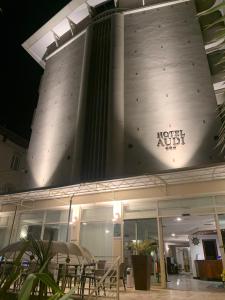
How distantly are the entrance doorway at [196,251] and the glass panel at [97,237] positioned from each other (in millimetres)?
2497

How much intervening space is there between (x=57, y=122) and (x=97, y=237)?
24.1 ft

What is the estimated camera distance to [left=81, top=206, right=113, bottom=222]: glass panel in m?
10.9

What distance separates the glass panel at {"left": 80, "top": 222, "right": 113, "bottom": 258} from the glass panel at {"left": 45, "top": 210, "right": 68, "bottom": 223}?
115 cm

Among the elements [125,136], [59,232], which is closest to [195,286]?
[59,232]

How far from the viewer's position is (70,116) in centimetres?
1447

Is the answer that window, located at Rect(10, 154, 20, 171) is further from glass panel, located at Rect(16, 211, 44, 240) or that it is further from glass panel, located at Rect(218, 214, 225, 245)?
glass panel, located at Rect(218, 214, 225, 245)

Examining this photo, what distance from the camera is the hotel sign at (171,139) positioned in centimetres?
1069

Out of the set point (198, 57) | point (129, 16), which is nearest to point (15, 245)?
point (198, 57)

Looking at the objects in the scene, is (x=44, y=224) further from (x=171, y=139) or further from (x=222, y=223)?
(x=222, y=223)

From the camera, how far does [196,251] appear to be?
1861 cm

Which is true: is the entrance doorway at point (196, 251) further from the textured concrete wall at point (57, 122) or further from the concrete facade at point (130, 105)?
the textured concrete wall at point (57, 122)

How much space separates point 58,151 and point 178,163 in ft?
22.4

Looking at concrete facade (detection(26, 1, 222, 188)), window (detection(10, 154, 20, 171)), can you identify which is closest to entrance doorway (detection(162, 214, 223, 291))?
concrete facade (detection(26, 1, 222, 188))

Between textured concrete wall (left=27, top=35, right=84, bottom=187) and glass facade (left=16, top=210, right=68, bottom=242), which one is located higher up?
textured concrete wall (left=27, top=35, right=84, bottom=187)
